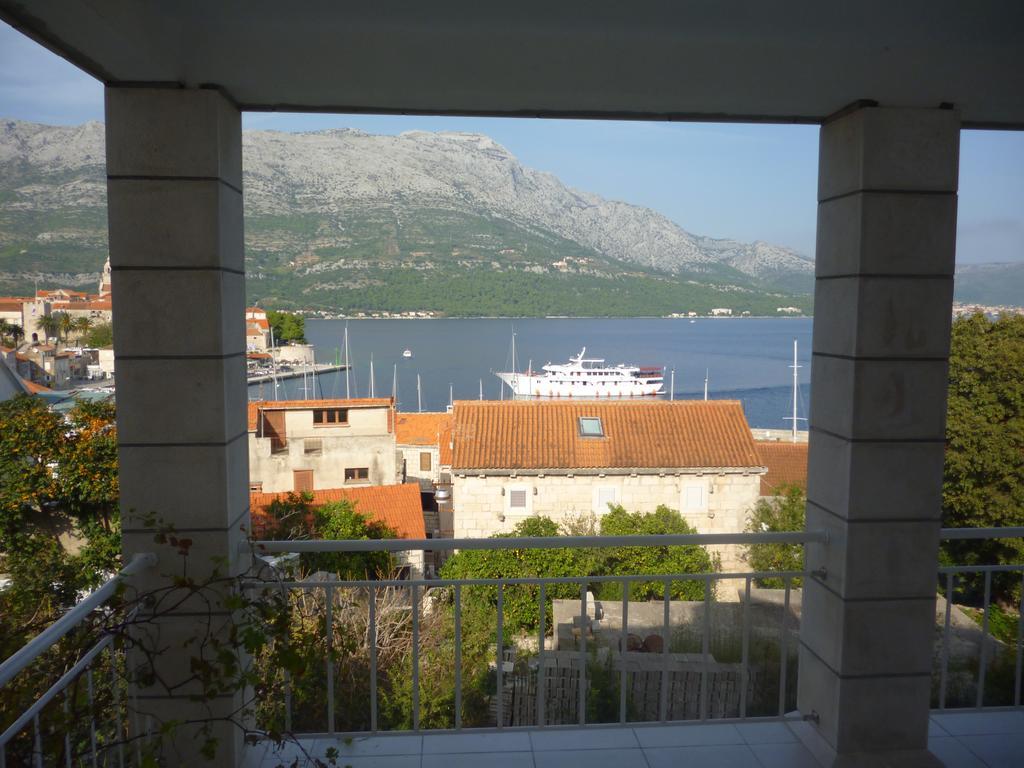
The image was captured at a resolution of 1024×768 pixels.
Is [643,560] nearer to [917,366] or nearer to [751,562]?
[751,562]

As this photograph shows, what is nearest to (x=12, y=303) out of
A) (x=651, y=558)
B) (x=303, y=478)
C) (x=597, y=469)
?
(x=303, y=478)

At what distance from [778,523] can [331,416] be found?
462 inches

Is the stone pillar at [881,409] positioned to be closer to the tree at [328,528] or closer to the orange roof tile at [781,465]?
the tree at [328,528]

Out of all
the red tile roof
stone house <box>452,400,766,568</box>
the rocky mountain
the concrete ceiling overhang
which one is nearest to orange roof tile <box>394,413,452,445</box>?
stone house <box>452,400,766,568</box>

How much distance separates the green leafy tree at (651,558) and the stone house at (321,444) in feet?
21.1

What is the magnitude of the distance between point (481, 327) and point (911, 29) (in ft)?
329

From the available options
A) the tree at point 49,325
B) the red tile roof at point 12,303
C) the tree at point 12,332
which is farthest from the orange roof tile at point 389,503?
the red tile roof at point 12,303

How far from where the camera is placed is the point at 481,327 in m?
102

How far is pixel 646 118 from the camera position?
253 cm

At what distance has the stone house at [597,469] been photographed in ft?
57.4

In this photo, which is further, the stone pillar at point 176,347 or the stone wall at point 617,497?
the stone wall at point 617,497

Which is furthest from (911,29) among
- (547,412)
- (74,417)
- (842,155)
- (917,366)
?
(547,412)

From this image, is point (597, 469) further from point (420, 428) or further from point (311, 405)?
point (420, 428)

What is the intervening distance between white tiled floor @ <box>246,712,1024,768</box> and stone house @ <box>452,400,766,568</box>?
14501 millimetres
